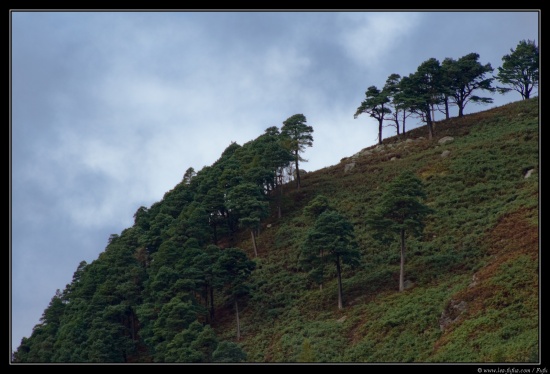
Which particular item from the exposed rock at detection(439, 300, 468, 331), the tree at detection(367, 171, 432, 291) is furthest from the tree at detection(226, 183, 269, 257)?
the exposed rock at detection(439, 300, 468, 331)

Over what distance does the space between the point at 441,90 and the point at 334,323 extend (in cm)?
5132

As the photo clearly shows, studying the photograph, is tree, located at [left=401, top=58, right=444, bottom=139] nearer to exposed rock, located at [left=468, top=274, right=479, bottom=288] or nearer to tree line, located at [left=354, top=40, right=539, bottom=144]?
tree line, located at [left=354, top=40, right=539, bottom=144]

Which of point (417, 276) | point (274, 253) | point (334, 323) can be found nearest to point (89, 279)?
point (274, 253)

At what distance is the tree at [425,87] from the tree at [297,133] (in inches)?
598

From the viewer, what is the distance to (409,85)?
90688 millimetres

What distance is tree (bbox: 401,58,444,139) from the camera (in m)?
89.9

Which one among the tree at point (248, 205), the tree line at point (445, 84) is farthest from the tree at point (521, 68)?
the tree at point (248, 205)

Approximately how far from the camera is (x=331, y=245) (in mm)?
50219

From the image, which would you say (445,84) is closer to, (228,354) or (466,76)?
(466,76)

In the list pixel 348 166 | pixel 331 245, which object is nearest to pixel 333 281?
pixel 331 245

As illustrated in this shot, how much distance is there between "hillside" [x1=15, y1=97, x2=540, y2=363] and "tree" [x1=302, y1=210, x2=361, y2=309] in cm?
233

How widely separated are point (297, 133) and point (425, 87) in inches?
805

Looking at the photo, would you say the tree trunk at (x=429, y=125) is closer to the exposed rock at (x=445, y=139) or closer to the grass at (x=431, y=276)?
the exposed rock at (x=445, y=139)

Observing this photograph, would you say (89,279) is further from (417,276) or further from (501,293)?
(501,293)
